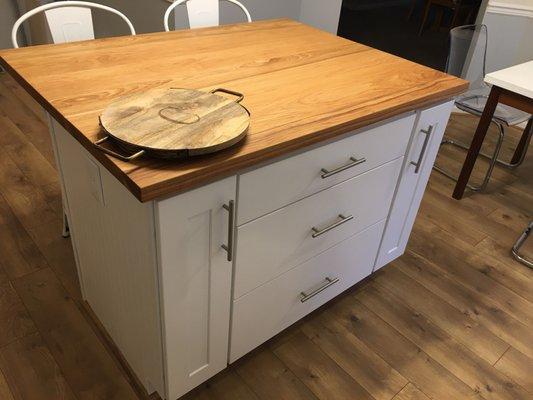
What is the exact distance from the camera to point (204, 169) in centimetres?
86

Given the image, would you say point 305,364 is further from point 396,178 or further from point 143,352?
point 396,178

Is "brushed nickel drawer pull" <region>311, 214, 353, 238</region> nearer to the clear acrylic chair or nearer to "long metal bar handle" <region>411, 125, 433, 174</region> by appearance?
"long metal bar handle" <region>411, 125, 433, 174</region>

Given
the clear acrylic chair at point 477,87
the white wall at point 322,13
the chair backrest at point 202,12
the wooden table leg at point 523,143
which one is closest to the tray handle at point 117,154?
the chair backrest at point 202,12

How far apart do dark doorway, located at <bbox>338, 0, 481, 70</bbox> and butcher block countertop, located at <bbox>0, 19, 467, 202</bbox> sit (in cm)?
324

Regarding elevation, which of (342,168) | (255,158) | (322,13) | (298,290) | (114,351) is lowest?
(114,351)

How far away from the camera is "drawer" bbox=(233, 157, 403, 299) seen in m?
1.14

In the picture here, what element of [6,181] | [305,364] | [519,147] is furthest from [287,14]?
[305,364]

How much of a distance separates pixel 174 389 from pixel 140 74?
0.86 m

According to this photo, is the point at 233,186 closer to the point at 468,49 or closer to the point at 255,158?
the point at 255,158

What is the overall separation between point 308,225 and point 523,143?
2.09 meters

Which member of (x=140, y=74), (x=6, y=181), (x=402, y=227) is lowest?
(x=6, y=181)

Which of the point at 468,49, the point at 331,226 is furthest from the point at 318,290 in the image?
the point at 468,49

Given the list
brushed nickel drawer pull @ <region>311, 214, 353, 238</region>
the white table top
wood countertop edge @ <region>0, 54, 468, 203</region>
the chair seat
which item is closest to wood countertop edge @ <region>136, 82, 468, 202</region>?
wood countertop edge @ <region>0, 54, 468, 203</region>

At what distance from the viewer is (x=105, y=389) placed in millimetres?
1366
